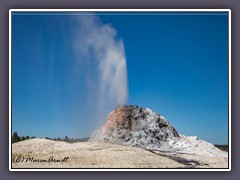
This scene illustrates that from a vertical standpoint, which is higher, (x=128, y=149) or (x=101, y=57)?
(x=101, y=57)

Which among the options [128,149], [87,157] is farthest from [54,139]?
[128,149]

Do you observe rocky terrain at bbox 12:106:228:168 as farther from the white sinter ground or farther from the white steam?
the white steam

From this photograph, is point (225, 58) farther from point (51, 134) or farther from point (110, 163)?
point (51, 134)

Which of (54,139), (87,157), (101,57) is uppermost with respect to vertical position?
(101,57)

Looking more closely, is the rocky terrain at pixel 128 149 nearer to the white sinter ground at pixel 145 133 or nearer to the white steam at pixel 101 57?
the white sinter ground at pixel 145 133

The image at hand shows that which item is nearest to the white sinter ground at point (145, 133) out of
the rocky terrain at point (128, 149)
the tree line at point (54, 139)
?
the rocky terrain at point (128, 149)

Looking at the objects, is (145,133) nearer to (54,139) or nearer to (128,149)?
(128,149)

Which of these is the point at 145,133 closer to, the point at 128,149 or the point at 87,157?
the point at 128,149
